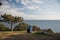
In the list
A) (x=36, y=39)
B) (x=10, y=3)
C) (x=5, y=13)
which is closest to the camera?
(x=36, y=39)

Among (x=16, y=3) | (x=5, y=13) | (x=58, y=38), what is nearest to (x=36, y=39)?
(x=58, y=38)

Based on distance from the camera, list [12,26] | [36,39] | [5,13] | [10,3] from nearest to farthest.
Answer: [36,39], [10,3], [5,13], [12,26]

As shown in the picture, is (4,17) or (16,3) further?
(4,17)

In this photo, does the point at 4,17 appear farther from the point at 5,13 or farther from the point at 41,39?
the point at 41,39

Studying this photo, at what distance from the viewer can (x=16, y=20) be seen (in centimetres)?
1656

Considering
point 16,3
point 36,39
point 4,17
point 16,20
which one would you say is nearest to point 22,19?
point 16,20

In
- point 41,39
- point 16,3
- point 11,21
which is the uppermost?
point 16,3

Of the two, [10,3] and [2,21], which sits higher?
[10,3]

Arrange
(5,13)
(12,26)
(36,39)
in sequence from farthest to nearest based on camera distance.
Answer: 1. (12,26)
2. (5,13)
3. (36,39)

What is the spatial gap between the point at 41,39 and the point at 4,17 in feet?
22.6

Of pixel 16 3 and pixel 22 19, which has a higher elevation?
pixel 16 3

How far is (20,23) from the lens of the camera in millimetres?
15711

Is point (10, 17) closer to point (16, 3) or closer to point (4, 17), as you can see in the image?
point (4, 17)

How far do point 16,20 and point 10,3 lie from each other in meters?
3.18
